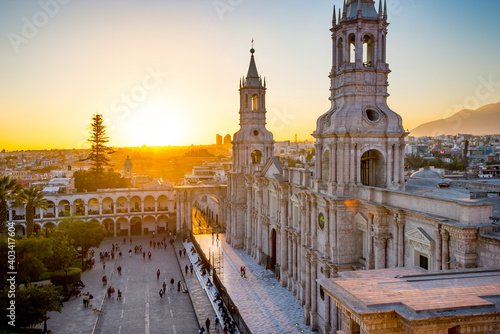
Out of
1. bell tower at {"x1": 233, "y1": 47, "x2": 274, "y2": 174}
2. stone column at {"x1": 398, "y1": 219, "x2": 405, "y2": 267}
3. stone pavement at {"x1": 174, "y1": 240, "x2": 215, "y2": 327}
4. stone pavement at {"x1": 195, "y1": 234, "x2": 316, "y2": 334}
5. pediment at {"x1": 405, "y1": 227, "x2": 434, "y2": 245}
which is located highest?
bell tower at {"x1": 233, "y1": 47, "x2": 274, "y2": 174}

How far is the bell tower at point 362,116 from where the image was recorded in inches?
774

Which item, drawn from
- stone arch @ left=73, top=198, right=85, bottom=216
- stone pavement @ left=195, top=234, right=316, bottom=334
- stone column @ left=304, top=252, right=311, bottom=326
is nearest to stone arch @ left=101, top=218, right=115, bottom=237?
stone arch @ left=73, top=198, right=85, bottom=216

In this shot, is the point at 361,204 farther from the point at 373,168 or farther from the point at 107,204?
the point at 107,204

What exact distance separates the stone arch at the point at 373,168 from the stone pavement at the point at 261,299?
9.13 metres

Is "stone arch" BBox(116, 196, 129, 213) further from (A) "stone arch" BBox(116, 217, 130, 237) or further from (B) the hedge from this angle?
(B) the hedge

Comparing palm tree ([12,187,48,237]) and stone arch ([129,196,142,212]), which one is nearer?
palm tree ([12,187,48,237])

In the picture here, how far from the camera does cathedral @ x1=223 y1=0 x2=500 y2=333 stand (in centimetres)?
1411

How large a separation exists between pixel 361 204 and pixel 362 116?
174 inches

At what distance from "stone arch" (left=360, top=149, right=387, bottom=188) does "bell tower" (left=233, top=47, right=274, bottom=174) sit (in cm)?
1813

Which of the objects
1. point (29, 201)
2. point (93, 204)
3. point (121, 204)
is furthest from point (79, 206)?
point (29, 201)

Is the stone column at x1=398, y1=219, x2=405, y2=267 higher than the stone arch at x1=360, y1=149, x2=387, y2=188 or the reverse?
the reverse

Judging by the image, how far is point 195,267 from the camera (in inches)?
1369

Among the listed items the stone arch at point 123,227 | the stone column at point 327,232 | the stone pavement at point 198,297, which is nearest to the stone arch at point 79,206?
the stone arch at point 123,227

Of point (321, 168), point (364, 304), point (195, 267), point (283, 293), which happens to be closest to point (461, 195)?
point (321, 168)
